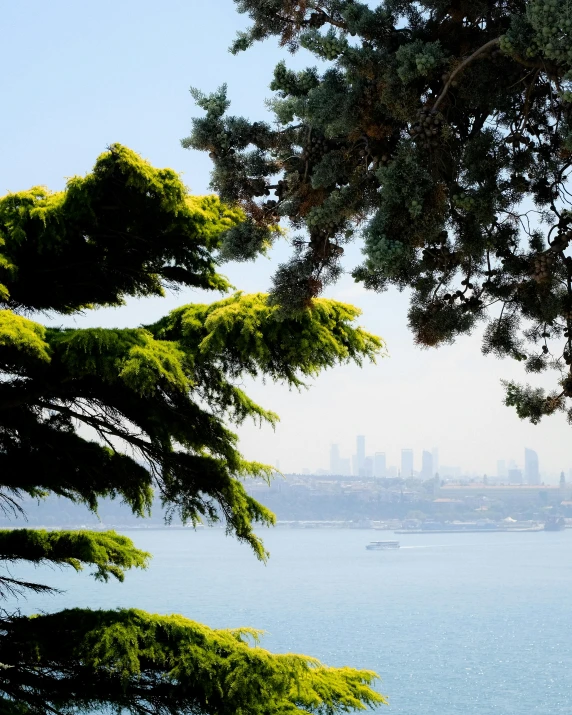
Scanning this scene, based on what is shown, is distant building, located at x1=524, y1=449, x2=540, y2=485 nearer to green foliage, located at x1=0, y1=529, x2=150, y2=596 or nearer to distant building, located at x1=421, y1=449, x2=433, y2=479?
distant building, located at x1=421, y1=449, x2=433, y2=479

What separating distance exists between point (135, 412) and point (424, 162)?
4264 mm

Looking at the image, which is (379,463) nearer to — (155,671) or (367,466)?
(367,466)

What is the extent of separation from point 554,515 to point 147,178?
10705cm

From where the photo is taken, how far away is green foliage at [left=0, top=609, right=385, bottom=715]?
599cm

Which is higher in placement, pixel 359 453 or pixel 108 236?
pixel 359 453

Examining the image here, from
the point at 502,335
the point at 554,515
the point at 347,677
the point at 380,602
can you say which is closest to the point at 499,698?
the point at 380,602

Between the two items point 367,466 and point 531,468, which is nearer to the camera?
point 531,468

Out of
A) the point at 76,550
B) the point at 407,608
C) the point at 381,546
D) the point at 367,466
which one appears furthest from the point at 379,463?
the point at 76,550

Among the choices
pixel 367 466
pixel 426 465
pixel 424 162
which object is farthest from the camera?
pixel 367 466

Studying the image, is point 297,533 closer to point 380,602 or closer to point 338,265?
point 380,602

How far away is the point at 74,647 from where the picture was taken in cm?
614

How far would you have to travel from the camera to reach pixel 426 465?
503ft

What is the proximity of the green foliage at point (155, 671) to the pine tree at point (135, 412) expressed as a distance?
1 cm

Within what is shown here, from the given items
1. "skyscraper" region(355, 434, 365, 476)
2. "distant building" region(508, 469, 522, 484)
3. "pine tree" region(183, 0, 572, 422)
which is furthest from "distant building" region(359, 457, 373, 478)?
"pine tree" region(183, 0, 572, 422)
